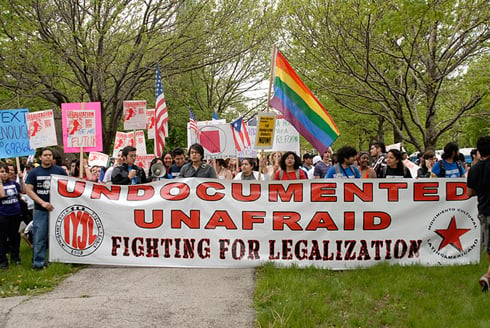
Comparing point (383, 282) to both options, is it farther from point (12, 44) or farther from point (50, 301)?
point (12, 44)

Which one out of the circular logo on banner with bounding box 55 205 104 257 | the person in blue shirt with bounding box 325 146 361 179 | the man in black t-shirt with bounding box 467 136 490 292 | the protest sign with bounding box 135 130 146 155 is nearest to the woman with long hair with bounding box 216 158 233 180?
the protest sign with bounding box 135 130 146 155

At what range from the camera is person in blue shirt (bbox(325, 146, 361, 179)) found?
757cm

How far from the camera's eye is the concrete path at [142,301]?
5.07 metres

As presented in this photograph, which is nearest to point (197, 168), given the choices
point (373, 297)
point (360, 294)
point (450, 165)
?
point (360, 294)

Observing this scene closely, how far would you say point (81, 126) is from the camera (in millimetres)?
8273

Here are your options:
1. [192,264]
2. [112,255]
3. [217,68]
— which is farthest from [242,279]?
[217,68]

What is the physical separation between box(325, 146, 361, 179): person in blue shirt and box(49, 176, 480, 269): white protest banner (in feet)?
2.01

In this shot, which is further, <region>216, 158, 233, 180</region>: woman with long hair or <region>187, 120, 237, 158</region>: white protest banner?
<region>216, 158, 233, 180</region>: woman with long hair

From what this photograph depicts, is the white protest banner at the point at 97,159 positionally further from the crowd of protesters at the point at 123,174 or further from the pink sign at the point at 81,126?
the pink sign at the point at 81,126

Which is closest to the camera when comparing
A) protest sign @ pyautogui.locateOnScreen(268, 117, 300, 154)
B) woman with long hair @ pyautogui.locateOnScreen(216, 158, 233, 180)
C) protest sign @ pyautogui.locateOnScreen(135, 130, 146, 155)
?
woman with long hair @ pyautogui.locateOnScreen(216, 158, 233, 180)

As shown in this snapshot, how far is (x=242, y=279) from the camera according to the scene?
641 centimetres

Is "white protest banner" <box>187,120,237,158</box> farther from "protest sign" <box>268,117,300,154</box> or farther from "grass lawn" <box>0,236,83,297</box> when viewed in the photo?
"grass lawn" <box>0,236,83,297</box>

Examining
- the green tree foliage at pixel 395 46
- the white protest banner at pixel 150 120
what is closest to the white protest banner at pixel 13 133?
the white protest banner at pixel 150 120

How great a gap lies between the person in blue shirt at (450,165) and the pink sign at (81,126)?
221 inches
